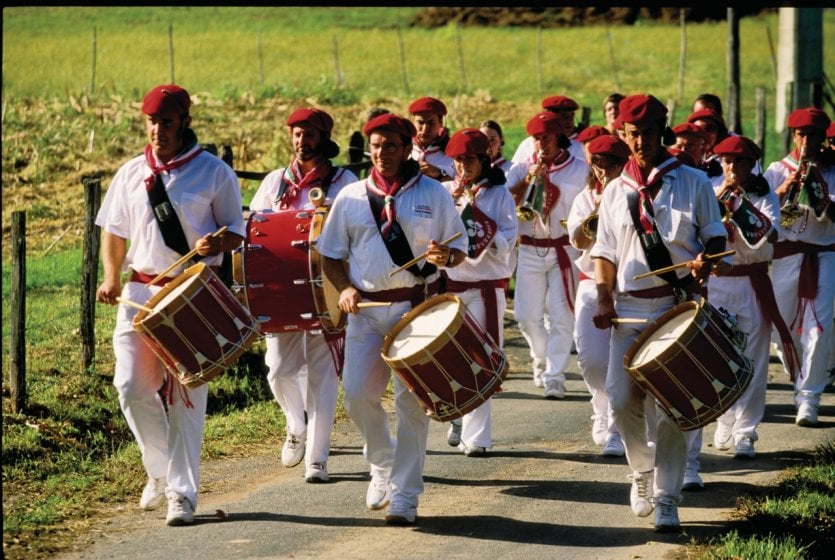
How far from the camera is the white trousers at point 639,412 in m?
8.56

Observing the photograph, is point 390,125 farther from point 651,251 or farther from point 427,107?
point 427,107

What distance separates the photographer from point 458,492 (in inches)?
373

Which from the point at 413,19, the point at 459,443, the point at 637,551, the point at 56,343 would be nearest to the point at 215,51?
the point at 413,19

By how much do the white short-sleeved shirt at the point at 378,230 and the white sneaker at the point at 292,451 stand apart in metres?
1.90

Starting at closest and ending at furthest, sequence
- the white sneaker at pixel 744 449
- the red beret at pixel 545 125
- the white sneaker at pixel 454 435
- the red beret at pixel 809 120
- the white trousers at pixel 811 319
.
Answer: the white sneaker at pixel 744 449
the white sneaker at pixel 454 435
the red beret at pixel 809 120
the white trousers at pixel 811 319
the red beret at pixel 545 125

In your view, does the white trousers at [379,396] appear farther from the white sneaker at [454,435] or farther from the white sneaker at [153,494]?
the white sneaker at [454,435]

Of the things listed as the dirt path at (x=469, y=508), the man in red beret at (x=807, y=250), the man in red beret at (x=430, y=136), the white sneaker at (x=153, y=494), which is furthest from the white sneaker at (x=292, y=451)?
the man in red beret at (x=807, y=250)

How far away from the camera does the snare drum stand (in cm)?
812

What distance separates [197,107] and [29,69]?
9.19 m

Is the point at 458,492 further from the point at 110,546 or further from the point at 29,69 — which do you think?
the point at 29,69

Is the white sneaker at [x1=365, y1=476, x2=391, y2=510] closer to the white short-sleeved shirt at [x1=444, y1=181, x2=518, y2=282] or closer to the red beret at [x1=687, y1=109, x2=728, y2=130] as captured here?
the white short-sleeved shirt at [x1=444, y1=181, x2=518, y2=282]

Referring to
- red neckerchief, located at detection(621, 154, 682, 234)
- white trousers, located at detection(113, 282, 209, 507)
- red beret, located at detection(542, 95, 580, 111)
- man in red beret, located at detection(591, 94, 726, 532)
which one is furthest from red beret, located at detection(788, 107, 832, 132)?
white trousers, located at detection(113, 282, 209, 507)

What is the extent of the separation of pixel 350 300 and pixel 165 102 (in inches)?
63.0

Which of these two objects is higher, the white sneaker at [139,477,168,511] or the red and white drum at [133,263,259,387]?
the red and white drum at [133,263,259,387]
